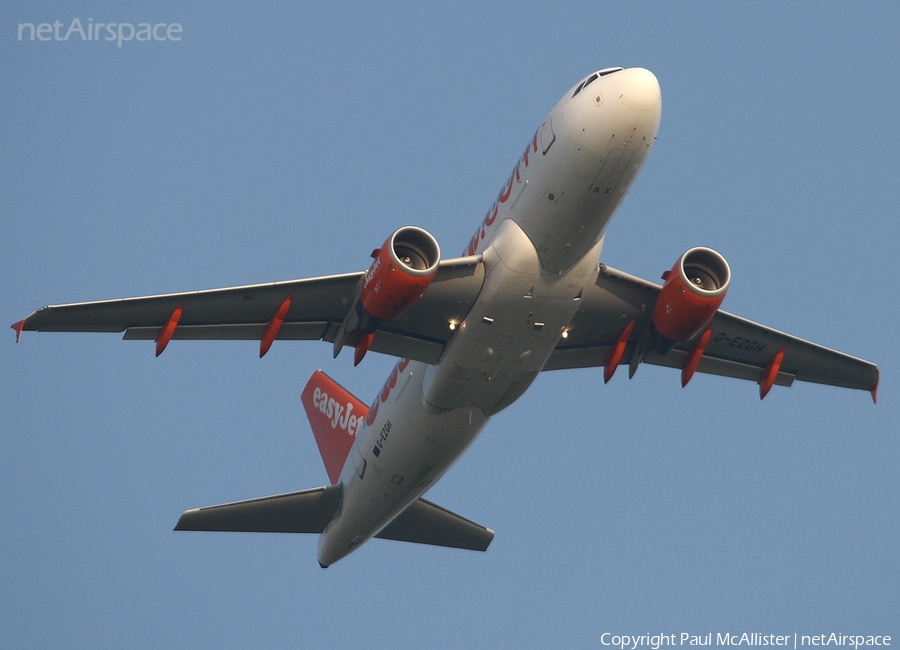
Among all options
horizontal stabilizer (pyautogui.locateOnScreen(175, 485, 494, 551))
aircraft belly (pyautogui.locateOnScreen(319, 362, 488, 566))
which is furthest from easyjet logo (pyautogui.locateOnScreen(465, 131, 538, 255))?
horizontal stabilizer (pyautogui.locateOnScreen(175, 485, 494, 551))

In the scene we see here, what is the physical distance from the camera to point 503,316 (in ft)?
98.3

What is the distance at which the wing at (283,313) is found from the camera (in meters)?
29.7

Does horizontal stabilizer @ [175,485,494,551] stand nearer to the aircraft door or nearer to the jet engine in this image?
the jet engine

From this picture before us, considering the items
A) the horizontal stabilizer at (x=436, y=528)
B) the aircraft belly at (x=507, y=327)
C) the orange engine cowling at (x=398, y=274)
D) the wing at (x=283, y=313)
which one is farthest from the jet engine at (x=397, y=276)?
the horizontal stabilizer at (x=436, y=528)

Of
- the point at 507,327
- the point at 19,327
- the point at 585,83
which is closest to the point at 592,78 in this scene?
the point at 585,83

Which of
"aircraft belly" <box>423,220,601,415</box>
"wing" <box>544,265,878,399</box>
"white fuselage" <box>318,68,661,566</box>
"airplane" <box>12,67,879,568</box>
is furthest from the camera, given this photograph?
"wing" <box>544,265,878,399</box>

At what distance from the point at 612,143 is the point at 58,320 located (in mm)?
13848

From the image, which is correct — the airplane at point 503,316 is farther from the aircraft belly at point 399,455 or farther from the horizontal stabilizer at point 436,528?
the horizontal stabilizer at point 436,528

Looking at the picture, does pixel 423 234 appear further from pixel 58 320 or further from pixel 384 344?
pixel 58 320

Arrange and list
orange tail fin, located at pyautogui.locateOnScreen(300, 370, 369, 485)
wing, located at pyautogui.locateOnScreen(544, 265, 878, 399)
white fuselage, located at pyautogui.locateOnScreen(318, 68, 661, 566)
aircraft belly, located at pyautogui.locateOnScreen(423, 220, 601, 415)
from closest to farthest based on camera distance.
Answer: white fuselage, located at pyautogui.locateOnScreen(318, 68, 661, 566)
aircraft belly, located at pyautogui.locateOnScreen(423, 220, 601, 415)
wing, located at pyautogui.locateOnScreen(544, 265, 878, 399)
orange tail fin, located at pyautogui.locateOnScreen(300, 370, 369, 485)

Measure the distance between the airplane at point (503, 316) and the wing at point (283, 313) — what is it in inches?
1.6

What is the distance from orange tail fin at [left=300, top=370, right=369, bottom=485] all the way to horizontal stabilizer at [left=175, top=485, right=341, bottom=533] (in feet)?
3.58

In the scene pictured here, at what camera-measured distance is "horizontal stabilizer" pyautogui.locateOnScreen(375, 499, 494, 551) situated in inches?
1578

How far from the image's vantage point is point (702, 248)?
103 feet
